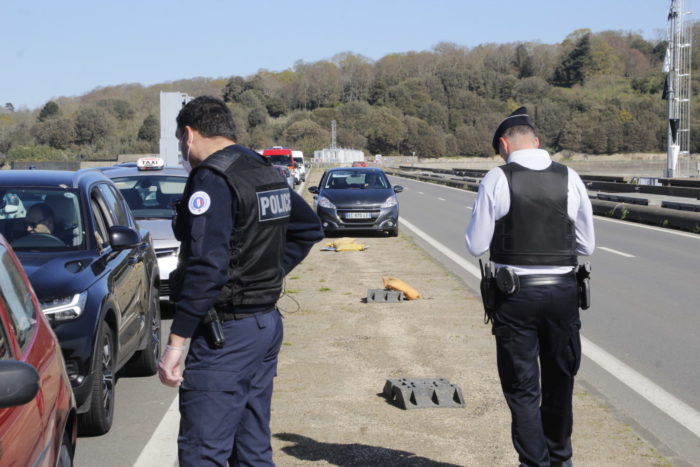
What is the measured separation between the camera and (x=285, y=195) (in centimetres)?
358

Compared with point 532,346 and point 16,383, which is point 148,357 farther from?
point 16,383

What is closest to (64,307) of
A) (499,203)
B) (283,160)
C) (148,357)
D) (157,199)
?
(148,357)

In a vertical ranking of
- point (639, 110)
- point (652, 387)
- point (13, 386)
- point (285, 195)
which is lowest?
point (652, 387)

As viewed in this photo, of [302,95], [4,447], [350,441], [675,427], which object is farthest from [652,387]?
[302,95]

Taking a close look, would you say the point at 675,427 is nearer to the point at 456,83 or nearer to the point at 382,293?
the point at 382,293

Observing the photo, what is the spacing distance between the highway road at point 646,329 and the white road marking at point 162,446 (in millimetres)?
2773

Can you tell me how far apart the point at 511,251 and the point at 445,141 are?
549 feet

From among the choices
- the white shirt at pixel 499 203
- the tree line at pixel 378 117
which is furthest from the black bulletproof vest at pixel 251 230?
the tree line at pixel 378 117

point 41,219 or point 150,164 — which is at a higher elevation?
point 150,164

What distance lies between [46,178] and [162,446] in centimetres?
247

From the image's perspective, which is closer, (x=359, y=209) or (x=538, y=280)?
(x=538, y=280)

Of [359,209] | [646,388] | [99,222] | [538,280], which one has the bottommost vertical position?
[646,388]

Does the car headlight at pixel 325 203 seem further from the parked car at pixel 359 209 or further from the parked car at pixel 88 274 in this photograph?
the parked car at pixel 88 274

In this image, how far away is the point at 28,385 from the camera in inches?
92.2
